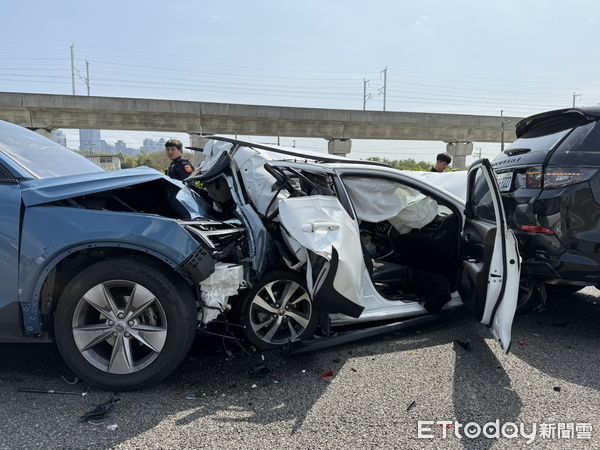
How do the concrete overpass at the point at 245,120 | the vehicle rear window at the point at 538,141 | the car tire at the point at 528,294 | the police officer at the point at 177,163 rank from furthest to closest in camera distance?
the concrete overpass at the point at 245,120 < the police officer at the point at 177,163 < the car tire at the point at 528,294 < the vehicle rear window at the point at 538,141

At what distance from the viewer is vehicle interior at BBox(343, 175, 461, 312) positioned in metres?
3.67

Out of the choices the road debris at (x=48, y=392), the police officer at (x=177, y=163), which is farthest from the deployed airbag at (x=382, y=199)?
the police officer at (x=177, y=163)

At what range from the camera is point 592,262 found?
3303 mm

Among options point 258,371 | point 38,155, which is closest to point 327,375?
point 258,371

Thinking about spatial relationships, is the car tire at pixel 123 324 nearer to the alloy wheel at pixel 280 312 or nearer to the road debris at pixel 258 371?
the road debris at pixel 258 371

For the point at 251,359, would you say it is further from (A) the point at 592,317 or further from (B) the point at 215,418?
(A) the point at 592,317

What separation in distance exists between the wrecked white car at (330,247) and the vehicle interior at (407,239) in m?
0.01

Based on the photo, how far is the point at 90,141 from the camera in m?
60.0

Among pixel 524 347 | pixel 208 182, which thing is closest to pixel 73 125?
pixel 208 182

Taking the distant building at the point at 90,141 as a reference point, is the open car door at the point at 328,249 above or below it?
below

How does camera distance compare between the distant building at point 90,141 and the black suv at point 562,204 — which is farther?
the distant building at point 90,141

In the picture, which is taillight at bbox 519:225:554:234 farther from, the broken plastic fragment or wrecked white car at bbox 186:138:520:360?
the broken plastic fragment

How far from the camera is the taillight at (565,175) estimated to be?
10.9 ft
